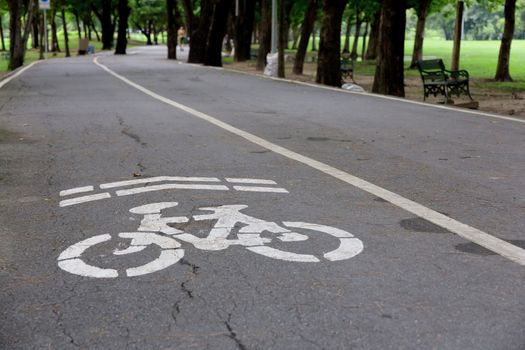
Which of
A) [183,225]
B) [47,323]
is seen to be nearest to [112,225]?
[183,225]

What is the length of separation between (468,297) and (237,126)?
8326 millimetres

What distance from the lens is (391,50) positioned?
69.1 feet

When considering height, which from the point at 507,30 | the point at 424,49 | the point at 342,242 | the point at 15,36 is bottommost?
the point at 424,49

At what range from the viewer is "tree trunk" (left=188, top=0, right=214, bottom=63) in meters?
41.8

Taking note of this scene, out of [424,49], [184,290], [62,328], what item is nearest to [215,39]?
[184,290]

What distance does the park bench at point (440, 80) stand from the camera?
1934 cm

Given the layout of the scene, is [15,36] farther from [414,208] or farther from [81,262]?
[81,262]

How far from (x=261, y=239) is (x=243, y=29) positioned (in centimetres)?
4283

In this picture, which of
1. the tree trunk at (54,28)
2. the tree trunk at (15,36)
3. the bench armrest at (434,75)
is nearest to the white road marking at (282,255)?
the bench armrest at (434,75)

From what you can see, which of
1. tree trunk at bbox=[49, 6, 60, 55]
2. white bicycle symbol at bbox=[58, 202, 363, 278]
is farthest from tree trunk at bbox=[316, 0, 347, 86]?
tree trunk at bbox=[49, 6, 60, 55]

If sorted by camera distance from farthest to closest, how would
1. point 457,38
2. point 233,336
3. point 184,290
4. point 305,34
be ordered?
point 305,34 → point 457,38 → point 184,290 → point 233,336

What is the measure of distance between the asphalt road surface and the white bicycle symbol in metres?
0.02

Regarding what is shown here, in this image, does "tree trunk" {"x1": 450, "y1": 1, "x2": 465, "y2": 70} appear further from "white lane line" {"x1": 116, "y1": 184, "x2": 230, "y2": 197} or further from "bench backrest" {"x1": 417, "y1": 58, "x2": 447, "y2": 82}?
"white lane line" {"x1": 116, "y1": 184, "x2": 230, "y2": 197}

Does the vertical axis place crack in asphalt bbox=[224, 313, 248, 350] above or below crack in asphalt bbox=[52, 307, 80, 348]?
above
